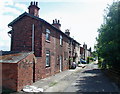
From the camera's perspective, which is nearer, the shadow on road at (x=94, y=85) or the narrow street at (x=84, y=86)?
the narrow street at (x=84, y=86)

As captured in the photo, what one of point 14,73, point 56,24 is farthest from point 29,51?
point 56,24

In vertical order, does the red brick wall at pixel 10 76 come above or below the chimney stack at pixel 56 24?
below

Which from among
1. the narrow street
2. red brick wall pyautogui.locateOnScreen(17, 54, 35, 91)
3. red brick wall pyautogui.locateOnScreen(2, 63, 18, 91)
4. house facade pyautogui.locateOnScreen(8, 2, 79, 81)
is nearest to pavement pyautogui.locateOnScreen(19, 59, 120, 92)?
the narrow street

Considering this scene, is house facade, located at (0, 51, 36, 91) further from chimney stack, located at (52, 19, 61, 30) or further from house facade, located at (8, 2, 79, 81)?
chimney stack, located at (52, 19, 61, 30)

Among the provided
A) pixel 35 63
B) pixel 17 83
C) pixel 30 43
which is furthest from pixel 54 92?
pixel 30 43

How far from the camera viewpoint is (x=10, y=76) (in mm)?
9016

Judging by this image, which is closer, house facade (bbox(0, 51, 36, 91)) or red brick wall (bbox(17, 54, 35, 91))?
house facade (bbox(0, 51, 36, 91))

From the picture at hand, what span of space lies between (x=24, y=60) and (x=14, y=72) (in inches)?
49.0

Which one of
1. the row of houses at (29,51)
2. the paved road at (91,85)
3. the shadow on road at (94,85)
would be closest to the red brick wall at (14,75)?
the row of houses at (29,51)

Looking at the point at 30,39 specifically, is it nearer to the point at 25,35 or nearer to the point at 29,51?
the point at 25,35

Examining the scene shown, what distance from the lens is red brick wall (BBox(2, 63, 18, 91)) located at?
8.89 meters

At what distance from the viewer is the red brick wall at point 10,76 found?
29.2ft

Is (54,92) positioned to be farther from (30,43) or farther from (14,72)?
(30,43)

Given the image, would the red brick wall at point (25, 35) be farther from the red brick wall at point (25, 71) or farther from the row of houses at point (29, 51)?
the red brick wall at point (25, 71)
